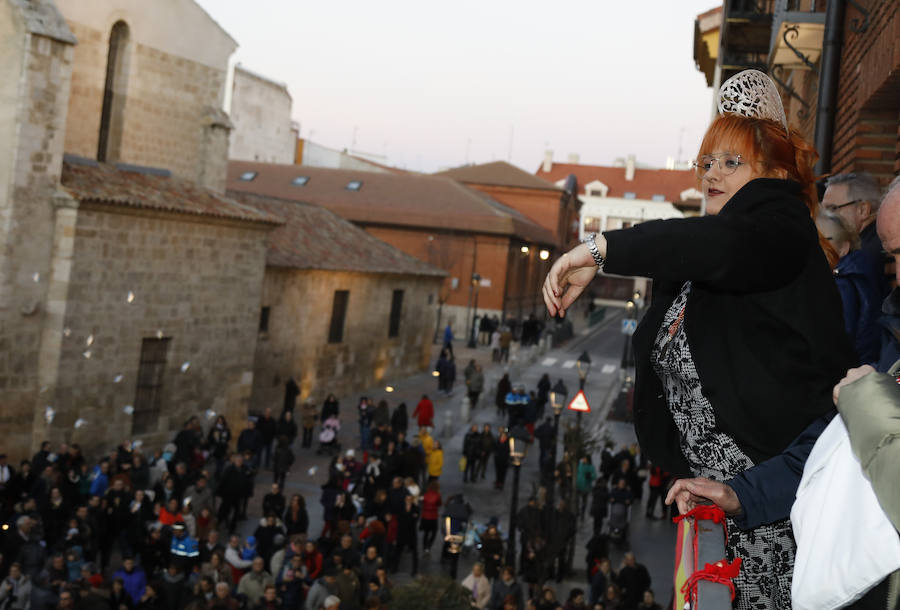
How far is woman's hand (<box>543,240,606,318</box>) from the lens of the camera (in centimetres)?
202

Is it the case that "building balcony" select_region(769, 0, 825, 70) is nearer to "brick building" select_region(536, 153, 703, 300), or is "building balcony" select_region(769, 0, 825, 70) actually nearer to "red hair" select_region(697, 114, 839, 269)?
"red hair" select_region(697, 114, 839, 269)

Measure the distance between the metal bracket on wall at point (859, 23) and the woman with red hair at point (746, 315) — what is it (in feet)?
15.8

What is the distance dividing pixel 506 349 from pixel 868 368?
35.9 metres

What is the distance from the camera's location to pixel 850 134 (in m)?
6.86

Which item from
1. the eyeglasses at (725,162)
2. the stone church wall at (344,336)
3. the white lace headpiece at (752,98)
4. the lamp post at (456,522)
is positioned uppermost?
the white lace headpiece at (752,98)

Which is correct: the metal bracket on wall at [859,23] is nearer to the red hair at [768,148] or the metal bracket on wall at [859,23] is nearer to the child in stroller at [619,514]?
the red hair at [768,148]

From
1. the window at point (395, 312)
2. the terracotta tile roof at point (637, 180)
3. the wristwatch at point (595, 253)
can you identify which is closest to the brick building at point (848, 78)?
the wristwatch at point (595, 253)

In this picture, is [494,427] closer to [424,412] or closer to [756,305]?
[424,412]

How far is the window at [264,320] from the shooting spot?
78.9 ft

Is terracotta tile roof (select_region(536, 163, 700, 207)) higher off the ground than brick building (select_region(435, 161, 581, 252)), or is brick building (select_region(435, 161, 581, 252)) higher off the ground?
terracotta tile roof (select_region(536, 163, 700, 207))

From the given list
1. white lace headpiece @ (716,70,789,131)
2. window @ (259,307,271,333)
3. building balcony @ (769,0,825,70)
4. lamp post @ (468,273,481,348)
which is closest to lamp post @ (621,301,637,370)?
lamp post @ (468,273,481,348)

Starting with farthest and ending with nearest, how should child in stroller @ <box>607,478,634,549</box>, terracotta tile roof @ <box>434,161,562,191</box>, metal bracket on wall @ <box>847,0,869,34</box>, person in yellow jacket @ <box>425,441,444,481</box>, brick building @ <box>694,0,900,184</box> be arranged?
terracotta tile roof @ <box>434,161,562,191</box>
person in yellow jacket @ <box>425,441,444,481</box>
child in stroller @ <box>607,478,634,549</box>
metal bracket on wall @ <box>847,0,869,34</box>
brick building @ <box>694,0,900,184</box>

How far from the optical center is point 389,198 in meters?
47.9

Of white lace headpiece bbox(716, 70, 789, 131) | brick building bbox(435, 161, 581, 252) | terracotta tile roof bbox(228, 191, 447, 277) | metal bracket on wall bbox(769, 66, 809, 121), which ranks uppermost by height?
brick building bbox(435, 161, 581, 252)
